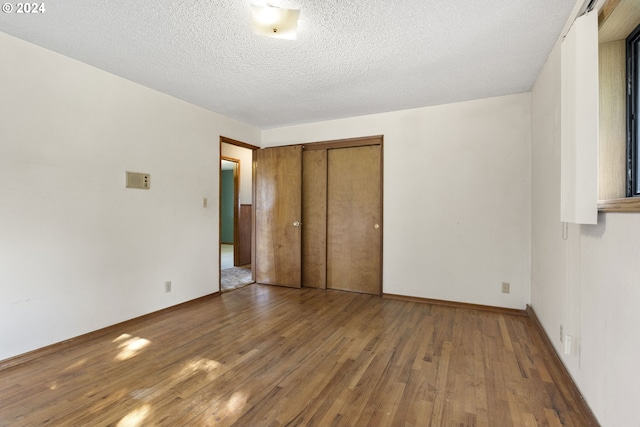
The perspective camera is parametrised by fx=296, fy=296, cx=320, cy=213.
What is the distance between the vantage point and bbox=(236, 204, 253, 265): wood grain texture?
232 inches

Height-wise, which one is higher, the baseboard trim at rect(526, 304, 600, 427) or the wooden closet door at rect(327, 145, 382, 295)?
the wooden closet door at rect(327, 145, 382, 295)

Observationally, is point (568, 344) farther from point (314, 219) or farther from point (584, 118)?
point (314, 219)

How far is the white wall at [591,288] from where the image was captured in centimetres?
124

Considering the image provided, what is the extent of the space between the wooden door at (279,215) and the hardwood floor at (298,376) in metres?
1.33

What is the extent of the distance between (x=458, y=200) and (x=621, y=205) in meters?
2.19

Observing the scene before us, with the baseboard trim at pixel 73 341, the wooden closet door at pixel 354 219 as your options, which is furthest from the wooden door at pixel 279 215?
the baseboard trim at pixel 73 341

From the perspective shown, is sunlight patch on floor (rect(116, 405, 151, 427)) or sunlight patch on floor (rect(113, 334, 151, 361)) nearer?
sunlight patch on floor (rect(116, 405, 151, 427))

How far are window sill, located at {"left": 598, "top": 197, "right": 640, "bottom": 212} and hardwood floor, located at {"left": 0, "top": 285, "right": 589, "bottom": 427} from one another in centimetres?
115

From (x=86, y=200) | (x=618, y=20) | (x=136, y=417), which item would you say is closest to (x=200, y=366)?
(x=136, y=417)

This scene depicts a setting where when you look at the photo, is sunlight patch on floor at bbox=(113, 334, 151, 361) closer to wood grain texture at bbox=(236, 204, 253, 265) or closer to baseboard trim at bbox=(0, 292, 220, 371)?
baseboard trim at bbox=(0, 292, 220, 371)

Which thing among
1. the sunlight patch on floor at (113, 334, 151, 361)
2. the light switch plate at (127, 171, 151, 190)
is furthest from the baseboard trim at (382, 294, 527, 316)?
the light switch plate at (127, 171, 151, 190)

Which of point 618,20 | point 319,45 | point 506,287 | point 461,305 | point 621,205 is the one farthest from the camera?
point 461,305

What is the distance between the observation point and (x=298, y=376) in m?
2.01

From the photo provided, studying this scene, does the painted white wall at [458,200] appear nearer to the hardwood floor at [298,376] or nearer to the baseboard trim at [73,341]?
the hardwood floor at [298,376]
